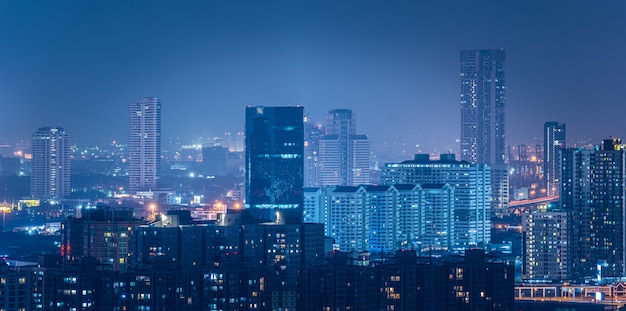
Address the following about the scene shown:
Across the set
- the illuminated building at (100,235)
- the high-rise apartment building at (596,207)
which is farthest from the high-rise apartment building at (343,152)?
the illuminated building at (100,235)

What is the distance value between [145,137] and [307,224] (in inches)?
1385

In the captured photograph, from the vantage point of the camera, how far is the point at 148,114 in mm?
68250

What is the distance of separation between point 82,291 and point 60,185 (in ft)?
125

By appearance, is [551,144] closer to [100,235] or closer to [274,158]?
[274,158]

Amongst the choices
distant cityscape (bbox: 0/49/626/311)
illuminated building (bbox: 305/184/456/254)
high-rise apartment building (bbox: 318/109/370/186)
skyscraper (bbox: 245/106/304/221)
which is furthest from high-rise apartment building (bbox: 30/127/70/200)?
illuminated building (bbox: 305/184/456/254)

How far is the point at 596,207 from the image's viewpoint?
4066cm

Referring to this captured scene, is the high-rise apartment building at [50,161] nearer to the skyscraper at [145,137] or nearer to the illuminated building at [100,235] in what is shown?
the skyscraper at [145,137]

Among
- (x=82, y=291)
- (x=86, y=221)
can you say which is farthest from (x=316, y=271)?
(x=86, y=221)

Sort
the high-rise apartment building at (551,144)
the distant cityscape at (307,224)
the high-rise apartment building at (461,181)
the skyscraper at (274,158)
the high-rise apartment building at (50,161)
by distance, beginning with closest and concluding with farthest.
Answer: the distant cityscape at (307,224), the skyscraper at (274,158), the high-rise apartment building at (461,181), the high-rise apartment building at (551,144), the high-rise apartment building at (50,161)

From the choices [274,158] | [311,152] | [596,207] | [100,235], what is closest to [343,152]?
[311,152]

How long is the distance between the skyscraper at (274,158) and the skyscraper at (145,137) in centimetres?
1693

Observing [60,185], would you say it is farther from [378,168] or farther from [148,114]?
[378,168]

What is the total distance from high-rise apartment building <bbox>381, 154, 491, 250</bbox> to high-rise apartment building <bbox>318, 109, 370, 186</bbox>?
6.19 m

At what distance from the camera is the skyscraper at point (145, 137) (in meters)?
67.6
